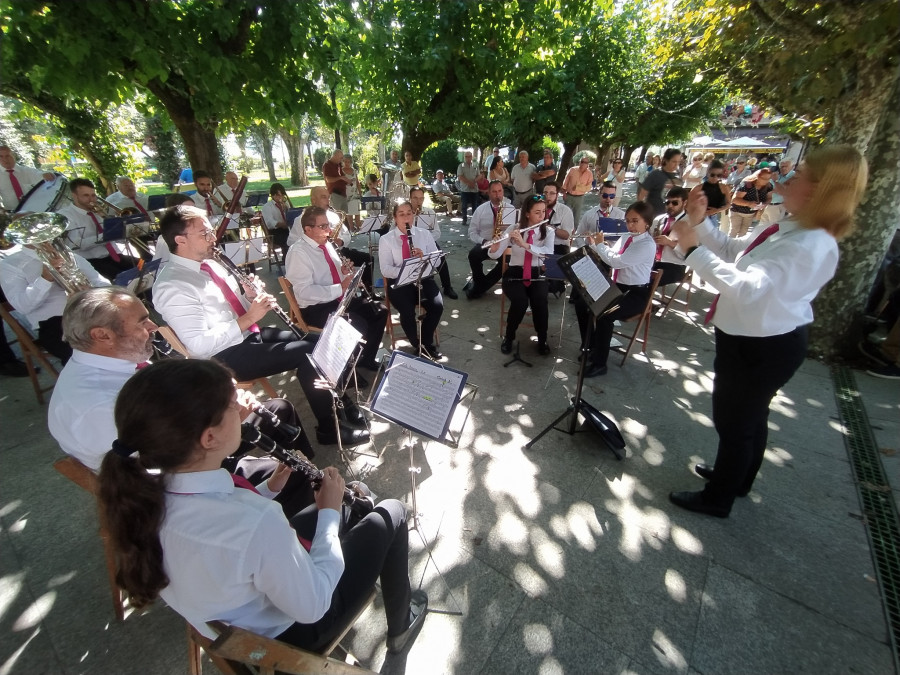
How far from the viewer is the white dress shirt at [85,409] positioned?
65.4 inches

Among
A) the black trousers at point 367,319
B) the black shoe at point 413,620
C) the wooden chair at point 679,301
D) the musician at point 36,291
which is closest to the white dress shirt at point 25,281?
the musician at point 36,291

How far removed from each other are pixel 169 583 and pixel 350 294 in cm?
210

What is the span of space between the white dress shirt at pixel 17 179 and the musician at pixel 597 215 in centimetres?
825

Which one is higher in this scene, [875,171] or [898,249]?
[875,171]

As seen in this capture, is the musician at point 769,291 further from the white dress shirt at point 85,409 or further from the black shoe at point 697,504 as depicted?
the white dress shirt at point 85,409

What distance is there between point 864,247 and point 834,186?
3.39 m

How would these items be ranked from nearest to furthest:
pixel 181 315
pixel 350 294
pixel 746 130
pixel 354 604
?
pixel 354 604
pixel 181 315
pixel 350 294
pixel 746 130

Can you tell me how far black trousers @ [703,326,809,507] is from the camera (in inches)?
80.7

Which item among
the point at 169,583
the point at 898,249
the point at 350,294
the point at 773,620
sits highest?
the point at 898,249

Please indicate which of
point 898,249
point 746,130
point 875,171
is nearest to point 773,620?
point 875,171

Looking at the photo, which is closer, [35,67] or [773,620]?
[773,620]

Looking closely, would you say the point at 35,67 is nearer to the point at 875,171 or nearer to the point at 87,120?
the point at 87,120

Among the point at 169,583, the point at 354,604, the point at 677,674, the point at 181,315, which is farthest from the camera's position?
the point at 181,315

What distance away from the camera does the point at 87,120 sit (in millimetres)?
8555
